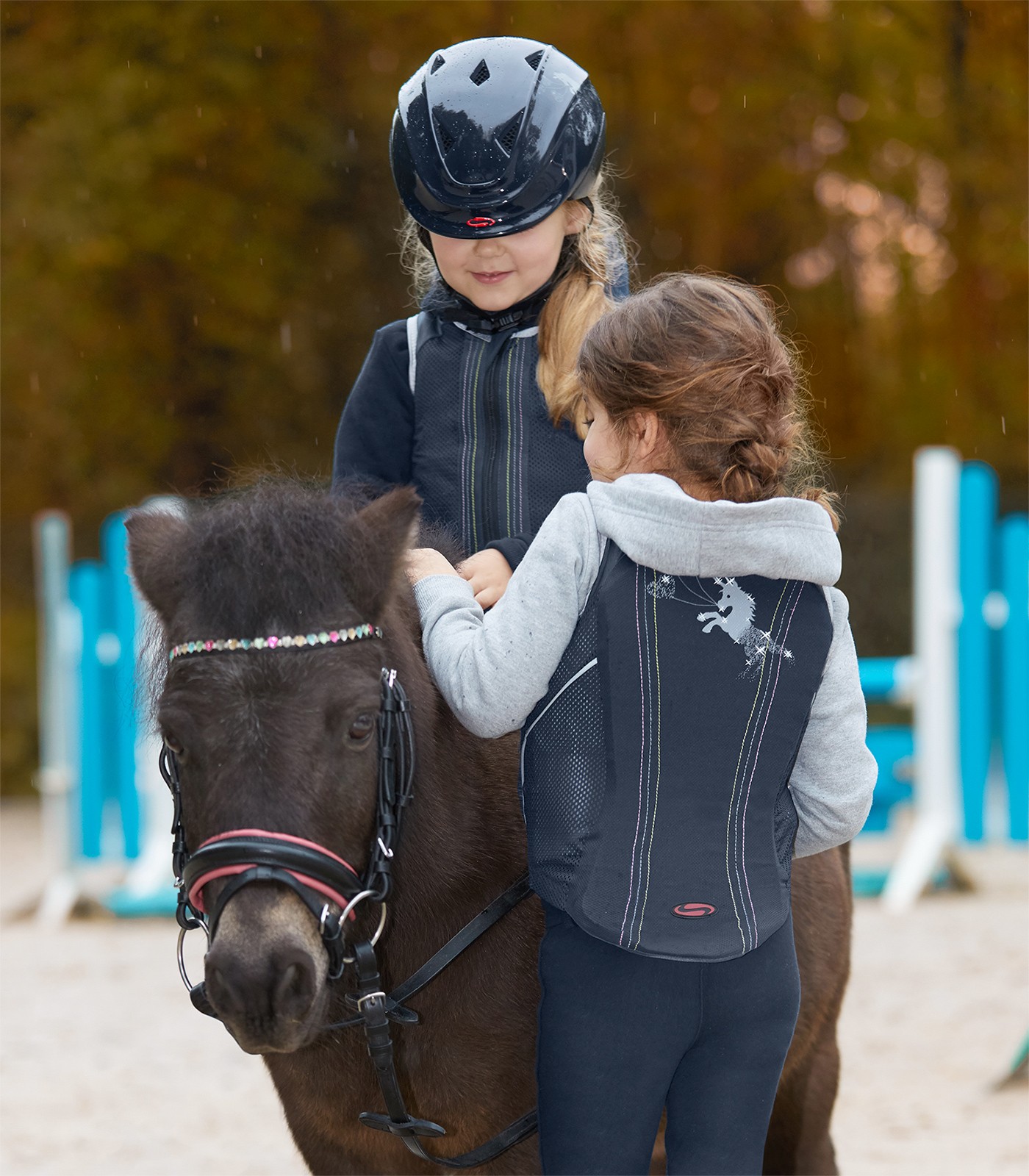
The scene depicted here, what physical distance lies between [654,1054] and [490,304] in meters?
1.39

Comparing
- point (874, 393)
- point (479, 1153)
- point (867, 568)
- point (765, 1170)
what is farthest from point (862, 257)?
point (479, 1153)

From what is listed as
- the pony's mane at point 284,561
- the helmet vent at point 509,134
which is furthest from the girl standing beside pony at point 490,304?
the pony's mane at point 284,561

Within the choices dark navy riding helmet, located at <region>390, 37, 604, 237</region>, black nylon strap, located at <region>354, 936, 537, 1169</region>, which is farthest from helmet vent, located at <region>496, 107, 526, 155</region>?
black nylon strap, located at <region>354, 936, 537, 1169</region>

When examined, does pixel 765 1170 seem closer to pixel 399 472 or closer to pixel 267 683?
pixel 399 472

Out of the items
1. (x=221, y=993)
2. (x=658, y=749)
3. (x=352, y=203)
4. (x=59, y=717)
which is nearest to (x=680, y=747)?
(x=658, y=749)

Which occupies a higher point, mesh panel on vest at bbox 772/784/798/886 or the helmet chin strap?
the helmet chin strap

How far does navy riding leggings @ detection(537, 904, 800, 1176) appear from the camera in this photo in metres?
1.93

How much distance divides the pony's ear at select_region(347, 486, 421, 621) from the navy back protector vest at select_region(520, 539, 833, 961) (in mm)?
284

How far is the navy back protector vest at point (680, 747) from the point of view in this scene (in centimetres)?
190

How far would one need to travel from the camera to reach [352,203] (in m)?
12.5

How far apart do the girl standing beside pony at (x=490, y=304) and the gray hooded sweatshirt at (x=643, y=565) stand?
1.65 ft

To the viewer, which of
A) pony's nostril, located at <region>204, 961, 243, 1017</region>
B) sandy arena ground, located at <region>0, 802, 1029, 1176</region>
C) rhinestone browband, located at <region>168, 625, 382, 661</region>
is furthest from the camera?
sandy arena ground, located at <region>0, 802, 1029, 1176</region>

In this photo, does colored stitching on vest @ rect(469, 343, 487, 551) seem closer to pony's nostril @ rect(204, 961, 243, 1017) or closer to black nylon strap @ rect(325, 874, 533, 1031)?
black nylon strap @ rect(325, 874, 533, 1031)

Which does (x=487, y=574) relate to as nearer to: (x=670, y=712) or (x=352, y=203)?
(x=670, y=712)
